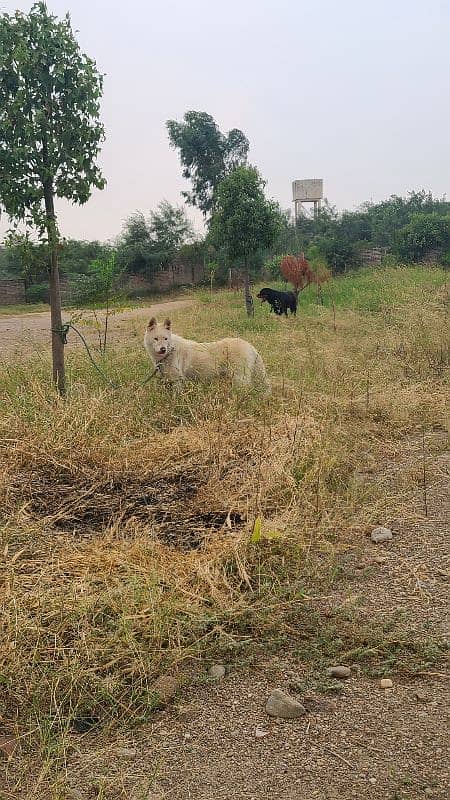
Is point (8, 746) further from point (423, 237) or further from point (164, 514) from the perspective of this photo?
point (423, 237)

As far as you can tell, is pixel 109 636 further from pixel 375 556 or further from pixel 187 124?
pixel 187 124

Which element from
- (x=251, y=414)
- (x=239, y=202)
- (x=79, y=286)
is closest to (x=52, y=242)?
(x=251, y=414)

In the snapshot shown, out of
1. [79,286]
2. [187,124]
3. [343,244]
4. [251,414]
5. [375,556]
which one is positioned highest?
[187,124]

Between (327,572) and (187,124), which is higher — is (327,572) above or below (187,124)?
below

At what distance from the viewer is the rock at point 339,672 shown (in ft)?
8.29

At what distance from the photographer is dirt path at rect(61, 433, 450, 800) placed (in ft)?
6.54

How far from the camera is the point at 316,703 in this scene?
238 centimetres

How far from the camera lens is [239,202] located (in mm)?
14844

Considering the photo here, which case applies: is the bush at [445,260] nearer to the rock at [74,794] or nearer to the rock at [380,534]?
the rock at [380,534]

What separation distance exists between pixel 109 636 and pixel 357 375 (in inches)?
207

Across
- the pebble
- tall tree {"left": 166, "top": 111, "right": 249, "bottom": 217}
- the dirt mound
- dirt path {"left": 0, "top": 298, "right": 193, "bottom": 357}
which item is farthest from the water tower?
the pebble

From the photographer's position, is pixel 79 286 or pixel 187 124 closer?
pixel 79 286

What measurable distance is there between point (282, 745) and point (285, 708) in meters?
0.16

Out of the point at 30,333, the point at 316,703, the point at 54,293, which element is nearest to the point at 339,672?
the point at 316,703
